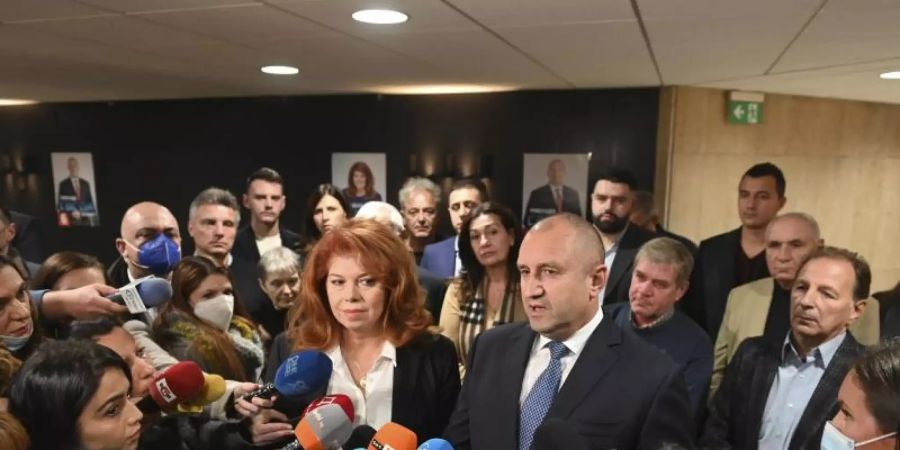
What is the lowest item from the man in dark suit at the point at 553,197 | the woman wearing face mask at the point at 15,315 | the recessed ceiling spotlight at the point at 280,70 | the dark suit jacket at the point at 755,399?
the dark suit jacket at the point at 755,399

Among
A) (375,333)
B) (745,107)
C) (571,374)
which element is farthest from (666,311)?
(745,107)

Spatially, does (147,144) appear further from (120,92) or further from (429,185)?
(429,185)

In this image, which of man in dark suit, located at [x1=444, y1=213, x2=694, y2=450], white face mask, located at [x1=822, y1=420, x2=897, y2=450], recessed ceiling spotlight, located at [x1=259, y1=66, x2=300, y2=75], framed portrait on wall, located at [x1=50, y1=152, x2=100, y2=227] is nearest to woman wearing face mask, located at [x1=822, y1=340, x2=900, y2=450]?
white face mask, located at [x1=822, y1=420, x2=897, y2=450]

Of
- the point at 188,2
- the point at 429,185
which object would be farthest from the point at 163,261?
the point at 429,185

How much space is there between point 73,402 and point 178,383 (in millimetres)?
280

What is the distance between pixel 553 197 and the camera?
5.77 metres

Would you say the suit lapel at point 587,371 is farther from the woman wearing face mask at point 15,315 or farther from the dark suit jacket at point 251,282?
the dark suit jacket at point 251,282

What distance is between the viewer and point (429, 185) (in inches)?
170

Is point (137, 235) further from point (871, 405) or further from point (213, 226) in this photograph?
point (871, 405)

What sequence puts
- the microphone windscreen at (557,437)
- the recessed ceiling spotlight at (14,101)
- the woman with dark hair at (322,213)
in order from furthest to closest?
the recessed ceiling spotlight at (14,101) < the woman with dark hair at (322,213) < the microphone windscreen at (557,437)

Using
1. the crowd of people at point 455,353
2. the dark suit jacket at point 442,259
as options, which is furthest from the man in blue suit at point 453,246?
the crowd of people at point 455,353

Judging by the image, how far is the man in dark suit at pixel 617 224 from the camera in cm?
366

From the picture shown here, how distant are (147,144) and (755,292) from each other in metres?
6.76

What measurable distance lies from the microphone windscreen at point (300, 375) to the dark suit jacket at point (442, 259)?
2119mm
